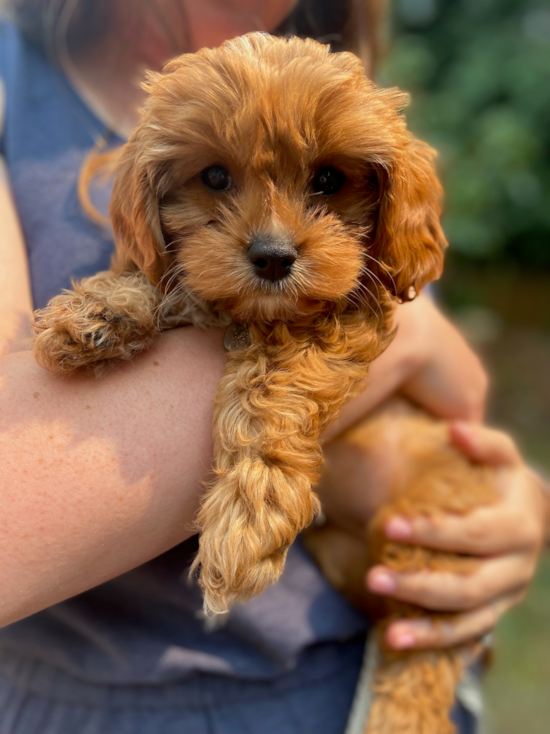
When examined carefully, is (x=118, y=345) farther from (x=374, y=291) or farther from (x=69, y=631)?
(x=69, y=631)

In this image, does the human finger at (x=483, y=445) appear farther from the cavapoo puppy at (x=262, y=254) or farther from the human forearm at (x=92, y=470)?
the human forearm at (x=92, y=470)

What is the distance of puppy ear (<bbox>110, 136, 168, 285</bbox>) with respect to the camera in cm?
149

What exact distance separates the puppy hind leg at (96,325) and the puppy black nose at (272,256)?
300 millimetres

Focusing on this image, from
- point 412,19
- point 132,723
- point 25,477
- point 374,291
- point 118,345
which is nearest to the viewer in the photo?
point 25,477

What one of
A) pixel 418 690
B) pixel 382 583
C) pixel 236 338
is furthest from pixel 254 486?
pixel 418 690

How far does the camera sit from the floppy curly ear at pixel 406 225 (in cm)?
151

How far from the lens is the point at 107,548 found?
135 cm

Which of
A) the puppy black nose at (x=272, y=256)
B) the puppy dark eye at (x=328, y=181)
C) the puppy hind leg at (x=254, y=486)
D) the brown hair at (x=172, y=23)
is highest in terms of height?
the brown hair at (x=172, y=23)

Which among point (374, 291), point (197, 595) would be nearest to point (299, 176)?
point (374, 291)

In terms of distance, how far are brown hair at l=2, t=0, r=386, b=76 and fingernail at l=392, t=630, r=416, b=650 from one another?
187 cm

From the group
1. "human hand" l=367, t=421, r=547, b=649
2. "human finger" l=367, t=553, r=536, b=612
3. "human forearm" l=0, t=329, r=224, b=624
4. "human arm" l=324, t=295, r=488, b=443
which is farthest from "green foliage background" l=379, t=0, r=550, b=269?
"human forearm" l=0, t=329, r=224, b=624

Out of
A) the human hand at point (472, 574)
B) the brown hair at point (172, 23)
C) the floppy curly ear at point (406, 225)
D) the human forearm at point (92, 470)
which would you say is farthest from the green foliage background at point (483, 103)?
the human forearm at point (92, 470)

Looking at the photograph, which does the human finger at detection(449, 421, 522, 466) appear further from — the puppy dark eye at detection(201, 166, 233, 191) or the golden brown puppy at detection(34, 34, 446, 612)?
the puppy dark eye at detection(201, 166, 233, 191)

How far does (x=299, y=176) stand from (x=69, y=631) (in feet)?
4.53
